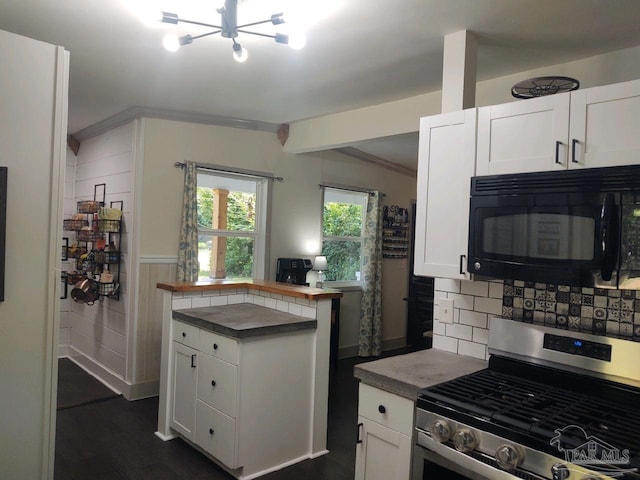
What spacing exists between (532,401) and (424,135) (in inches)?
50.8

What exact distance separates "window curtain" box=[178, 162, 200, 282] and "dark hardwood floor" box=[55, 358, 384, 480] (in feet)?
3.83

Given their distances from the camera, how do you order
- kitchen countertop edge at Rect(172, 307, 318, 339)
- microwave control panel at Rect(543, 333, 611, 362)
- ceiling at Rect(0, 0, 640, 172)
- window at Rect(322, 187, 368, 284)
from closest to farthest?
microwave control panel at Rect(543, 333, 611, 362) < ceiling at Rect(0, 0, 640, 172) < kitchen countertop edge at Rect(172, 307, 318, 339) < window at Rect(322, 187, 368, 284)

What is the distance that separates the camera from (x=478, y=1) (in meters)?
2.08

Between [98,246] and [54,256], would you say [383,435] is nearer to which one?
[54,256]

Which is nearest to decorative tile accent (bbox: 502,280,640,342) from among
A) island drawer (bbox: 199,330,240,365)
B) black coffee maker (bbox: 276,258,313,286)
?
island drawer (bbox: 199,330,240,365)

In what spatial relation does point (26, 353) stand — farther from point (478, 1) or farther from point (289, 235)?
point (289, 235)

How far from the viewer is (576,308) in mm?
1983

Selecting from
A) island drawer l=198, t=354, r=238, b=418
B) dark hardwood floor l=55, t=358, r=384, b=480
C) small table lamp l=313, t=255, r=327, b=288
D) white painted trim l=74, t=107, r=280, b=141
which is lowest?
dark hardwood floor l=55, t=358, r=384, b=480

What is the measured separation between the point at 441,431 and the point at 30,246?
1.64 metres

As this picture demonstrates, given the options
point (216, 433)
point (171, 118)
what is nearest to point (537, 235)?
point (216, 433)

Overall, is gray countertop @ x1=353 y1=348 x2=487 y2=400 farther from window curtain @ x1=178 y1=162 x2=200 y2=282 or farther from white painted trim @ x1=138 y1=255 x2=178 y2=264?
white painted trim @ x1=138 y1=255 x2=178 y2=264

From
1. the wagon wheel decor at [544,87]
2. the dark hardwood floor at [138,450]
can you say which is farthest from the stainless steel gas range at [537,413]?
the dark hardwood floor at [138,450]

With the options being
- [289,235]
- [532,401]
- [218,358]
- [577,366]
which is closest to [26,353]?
[218,358]

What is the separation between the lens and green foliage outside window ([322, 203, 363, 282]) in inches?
214
